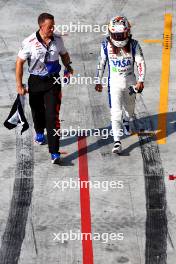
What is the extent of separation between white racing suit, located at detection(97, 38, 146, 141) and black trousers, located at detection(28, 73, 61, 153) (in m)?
0.75

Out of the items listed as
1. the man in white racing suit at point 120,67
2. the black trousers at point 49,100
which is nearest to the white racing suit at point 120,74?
the man in white racing suit at point 120,67

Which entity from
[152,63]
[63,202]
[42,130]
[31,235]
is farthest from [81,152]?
[152,63]

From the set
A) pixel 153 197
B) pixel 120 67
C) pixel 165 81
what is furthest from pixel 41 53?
pixel 165 81

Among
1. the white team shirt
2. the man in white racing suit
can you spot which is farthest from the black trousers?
the man in white racing suit

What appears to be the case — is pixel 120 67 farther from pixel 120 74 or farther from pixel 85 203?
pixel 85 203

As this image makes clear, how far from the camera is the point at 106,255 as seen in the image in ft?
25.9

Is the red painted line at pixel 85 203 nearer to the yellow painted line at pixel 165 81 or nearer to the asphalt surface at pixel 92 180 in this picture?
the asphalt surface at pixel 92 180

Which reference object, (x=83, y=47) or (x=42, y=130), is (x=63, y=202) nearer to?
(x=42, y=130)

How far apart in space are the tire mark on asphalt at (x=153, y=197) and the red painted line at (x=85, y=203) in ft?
2.22

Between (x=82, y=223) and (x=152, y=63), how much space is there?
469cm

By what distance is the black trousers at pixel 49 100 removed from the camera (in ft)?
30.6

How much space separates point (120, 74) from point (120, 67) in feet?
0.33

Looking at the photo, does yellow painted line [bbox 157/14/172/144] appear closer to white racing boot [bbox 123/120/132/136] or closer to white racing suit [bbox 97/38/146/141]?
white racing boot [bbox 123/120/132/136]

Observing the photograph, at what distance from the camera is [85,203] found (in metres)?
8.81
